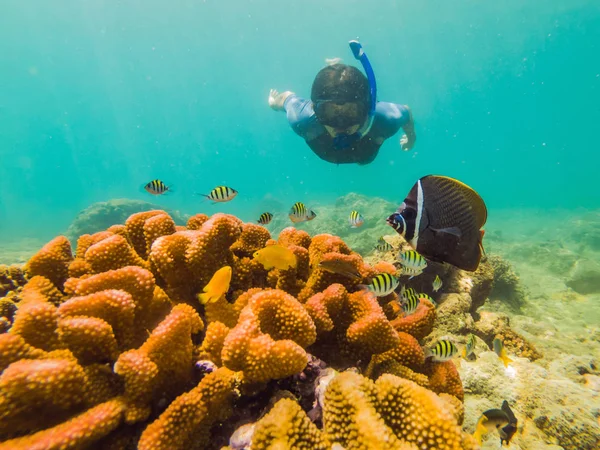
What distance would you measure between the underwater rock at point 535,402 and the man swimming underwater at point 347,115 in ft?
14.2

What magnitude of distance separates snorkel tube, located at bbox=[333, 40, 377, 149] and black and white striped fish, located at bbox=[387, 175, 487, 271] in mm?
4497

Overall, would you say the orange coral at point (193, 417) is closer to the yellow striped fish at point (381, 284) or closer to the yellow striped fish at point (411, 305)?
the yellow striped fish at point (381, 284)

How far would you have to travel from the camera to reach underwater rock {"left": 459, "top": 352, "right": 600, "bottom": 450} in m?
2.94

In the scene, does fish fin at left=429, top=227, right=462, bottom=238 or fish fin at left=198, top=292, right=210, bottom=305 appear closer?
fish fin at left=429, top=227, right=462, bottom=238

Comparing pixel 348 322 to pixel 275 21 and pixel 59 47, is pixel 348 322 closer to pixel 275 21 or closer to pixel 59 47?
pixel 275 21

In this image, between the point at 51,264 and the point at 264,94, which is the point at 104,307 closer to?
the point at 51,264

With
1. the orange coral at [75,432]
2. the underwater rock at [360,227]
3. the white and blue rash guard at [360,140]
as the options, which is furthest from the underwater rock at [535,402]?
the underwater rock at [360,227]

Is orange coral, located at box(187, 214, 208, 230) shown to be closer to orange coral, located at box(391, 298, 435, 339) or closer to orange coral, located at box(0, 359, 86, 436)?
orange coral, located at box(0, 359, 86, 436)

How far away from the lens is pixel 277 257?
7.89 feet

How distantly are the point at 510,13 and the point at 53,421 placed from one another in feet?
345

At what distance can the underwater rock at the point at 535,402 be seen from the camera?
294 cm

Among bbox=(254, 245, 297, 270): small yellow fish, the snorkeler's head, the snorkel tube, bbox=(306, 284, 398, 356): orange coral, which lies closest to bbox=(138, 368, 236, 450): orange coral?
bbox=(306, 284, 398, 356): orange coral

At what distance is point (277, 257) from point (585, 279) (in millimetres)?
15740

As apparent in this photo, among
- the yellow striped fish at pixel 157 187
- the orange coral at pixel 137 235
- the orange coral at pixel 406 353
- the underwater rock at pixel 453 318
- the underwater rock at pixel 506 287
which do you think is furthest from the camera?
the underwater rock at pixel 506 287
